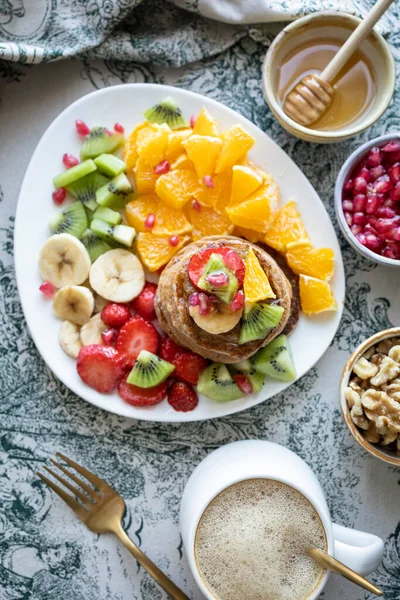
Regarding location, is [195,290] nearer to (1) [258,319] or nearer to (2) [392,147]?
(1) [258,319]

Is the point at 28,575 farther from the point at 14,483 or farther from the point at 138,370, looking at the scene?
the point at 138,370

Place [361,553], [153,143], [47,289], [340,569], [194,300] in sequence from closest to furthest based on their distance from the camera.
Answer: [340,569]
[361,553]
[194,300]
[153,143]
[47,289]

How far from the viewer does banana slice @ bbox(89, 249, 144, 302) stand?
3.19 m

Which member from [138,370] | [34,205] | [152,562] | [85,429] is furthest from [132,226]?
[152,562]

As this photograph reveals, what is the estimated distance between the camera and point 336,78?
3293mm

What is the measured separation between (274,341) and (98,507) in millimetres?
1165

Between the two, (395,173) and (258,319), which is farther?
(395,173)

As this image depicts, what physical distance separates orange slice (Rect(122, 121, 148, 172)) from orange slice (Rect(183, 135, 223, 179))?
0.88 ft

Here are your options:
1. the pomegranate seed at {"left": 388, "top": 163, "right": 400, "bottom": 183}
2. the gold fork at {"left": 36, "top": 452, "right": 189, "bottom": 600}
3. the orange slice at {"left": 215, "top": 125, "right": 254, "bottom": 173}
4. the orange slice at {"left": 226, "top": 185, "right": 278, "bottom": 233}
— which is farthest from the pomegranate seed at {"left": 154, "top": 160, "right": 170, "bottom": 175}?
the gold fork at {"left": 36, "top": 452, "right": 189, "bottom": 600}

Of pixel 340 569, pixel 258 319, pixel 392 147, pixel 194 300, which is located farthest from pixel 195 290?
pixel 340 569

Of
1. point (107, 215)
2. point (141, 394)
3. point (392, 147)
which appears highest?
point (392, 147)

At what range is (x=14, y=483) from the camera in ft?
10.8

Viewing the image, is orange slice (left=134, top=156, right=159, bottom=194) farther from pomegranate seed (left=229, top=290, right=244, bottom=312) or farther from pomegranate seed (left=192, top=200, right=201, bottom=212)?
pomegranate seed (left=229, top=290, right=244, bottom=312)

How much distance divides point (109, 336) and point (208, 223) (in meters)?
0.72
